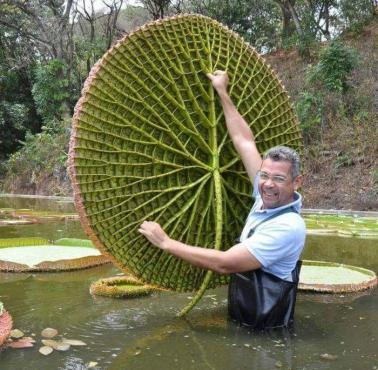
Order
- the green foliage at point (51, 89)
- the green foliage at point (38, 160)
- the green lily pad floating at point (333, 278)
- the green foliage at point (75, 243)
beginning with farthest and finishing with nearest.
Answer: the green foliage at point (51, 89) → the green foliage at point (38, 160) → the green foliage at point (75, 243) → the green lily pad floating at point (333, 278)

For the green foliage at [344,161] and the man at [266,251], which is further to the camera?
the green foliage at [344,161]

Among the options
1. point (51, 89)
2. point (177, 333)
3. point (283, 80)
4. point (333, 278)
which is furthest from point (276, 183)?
point (51, 89)

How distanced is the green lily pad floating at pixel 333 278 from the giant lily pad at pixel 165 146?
102cm

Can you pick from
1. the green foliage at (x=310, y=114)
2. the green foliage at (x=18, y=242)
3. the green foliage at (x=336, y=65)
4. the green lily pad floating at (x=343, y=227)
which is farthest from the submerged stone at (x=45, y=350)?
the green foliage at (x=336, y=65)

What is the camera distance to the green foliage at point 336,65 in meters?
15.4

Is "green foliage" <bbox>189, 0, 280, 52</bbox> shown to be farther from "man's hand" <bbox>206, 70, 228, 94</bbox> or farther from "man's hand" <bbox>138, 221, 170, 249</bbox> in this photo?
"man's hand" <bbox>138, 221, 170, 249</bbox>

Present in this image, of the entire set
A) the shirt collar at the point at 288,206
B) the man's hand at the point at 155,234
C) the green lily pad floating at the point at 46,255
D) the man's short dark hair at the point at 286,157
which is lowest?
the green lily pad floating at the point at 46,255

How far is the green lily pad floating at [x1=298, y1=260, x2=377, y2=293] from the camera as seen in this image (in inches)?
168

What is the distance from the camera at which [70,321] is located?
3.29 m

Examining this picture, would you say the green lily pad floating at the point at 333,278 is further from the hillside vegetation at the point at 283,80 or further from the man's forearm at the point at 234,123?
the hillside vegetation at the point at 283,80

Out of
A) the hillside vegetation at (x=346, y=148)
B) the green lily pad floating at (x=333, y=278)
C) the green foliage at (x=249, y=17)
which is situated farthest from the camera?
the green foliage at (x=249, y=17)

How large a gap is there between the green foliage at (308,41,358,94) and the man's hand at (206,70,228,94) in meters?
12.5

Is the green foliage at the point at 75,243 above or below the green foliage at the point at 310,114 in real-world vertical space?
below

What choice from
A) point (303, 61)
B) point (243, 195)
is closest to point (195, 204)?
point (243, 195)
